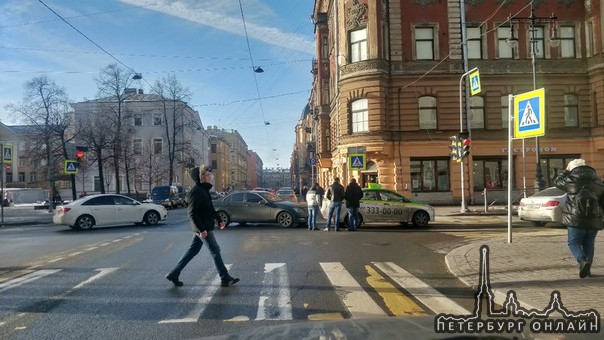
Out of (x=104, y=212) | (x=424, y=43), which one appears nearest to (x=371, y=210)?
(x=104, y=212)

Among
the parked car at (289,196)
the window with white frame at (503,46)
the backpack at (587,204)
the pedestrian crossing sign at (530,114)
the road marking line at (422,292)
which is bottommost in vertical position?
the road marking line at (422,292)

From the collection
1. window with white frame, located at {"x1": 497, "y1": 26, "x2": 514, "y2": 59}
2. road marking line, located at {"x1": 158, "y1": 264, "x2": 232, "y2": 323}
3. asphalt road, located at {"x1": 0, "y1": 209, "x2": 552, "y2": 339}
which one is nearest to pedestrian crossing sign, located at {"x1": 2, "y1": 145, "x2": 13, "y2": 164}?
asphalt road, located at {"x1": 0, "y1": 209, "x2": 552, "y2": 339}

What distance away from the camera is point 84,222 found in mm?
19328

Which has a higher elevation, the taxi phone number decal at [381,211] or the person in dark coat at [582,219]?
the person in dark coat at [582,219]

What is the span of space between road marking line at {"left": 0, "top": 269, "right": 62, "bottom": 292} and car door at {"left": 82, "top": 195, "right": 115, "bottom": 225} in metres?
11.0

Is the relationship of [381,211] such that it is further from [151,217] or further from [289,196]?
[289,196]

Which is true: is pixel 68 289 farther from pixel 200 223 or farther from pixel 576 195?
pixel 576 195

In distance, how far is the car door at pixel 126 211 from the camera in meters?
20.1

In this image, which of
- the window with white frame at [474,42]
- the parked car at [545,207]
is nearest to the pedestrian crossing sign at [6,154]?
the parked car at [545,207]

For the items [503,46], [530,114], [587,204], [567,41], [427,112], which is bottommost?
[587,204]

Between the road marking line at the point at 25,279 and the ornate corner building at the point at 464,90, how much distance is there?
22.4 m

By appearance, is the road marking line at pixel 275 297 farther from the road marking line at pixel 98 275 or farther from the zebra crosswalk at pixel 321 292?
the road marking line at pixel 98 275

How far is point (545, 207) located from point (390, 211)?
4.98 m
